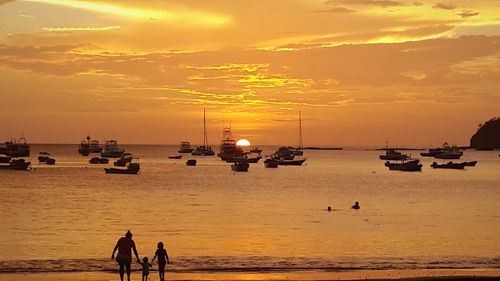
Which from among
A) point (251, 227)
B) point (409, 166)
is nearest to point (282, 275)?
point (251, 227)

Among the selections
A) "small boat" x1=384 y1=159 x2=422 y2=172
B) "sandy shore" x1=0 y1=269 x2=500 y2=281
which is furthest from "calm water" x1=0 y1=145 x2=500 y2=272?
"small boat" x1=384 y1=159 x2=422 y2=172

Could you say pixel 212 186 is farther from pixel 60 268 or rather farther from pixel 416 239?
pixel 60 268

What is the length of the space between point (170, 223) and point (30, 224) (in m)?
11.3

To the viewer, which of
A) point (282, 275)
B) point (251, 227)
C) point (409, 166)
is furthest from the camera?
point (409, 166)

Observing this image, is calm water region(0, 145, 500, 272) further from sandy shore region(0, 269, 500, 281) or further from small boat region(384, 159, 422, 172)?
small boat region(384, 159, 422, 172)

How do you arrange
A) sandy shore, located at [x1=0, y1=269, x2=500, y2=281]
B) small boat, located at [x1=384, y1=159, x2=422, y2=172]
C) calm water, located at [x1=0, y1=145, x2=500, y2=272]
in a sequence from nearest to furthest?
sandy shore, located at [x1=0, y1=269, x2=500, y2=281] → calm water, located at [x1=0, y1=145, x2=500, y2=272] → small boat, located at [x1=384, y1=159, x2=422, y2=172]

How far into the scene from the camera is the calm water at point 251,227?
40.4m

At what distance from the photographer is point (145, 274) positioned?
28859 mm

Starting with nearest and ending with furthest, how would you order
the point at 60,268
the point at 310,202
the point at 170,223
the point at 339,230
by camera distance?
1. the point at 60,268
2. the point at 339,230
3. the point at 170,223
4. the point at 310,202

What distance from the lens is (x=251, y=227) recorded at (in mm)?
57781

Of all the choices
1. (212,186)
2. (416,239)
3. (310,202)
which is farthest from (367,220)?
(212,186)

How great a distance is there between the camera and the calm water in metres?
40.4

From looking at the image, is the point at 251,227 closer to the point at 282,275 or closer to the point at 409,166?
the point at 282,275

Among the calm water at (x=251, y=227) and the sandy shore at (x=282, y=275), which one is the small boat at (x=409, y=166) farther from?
the sandy shore at (x=282, y=275)
